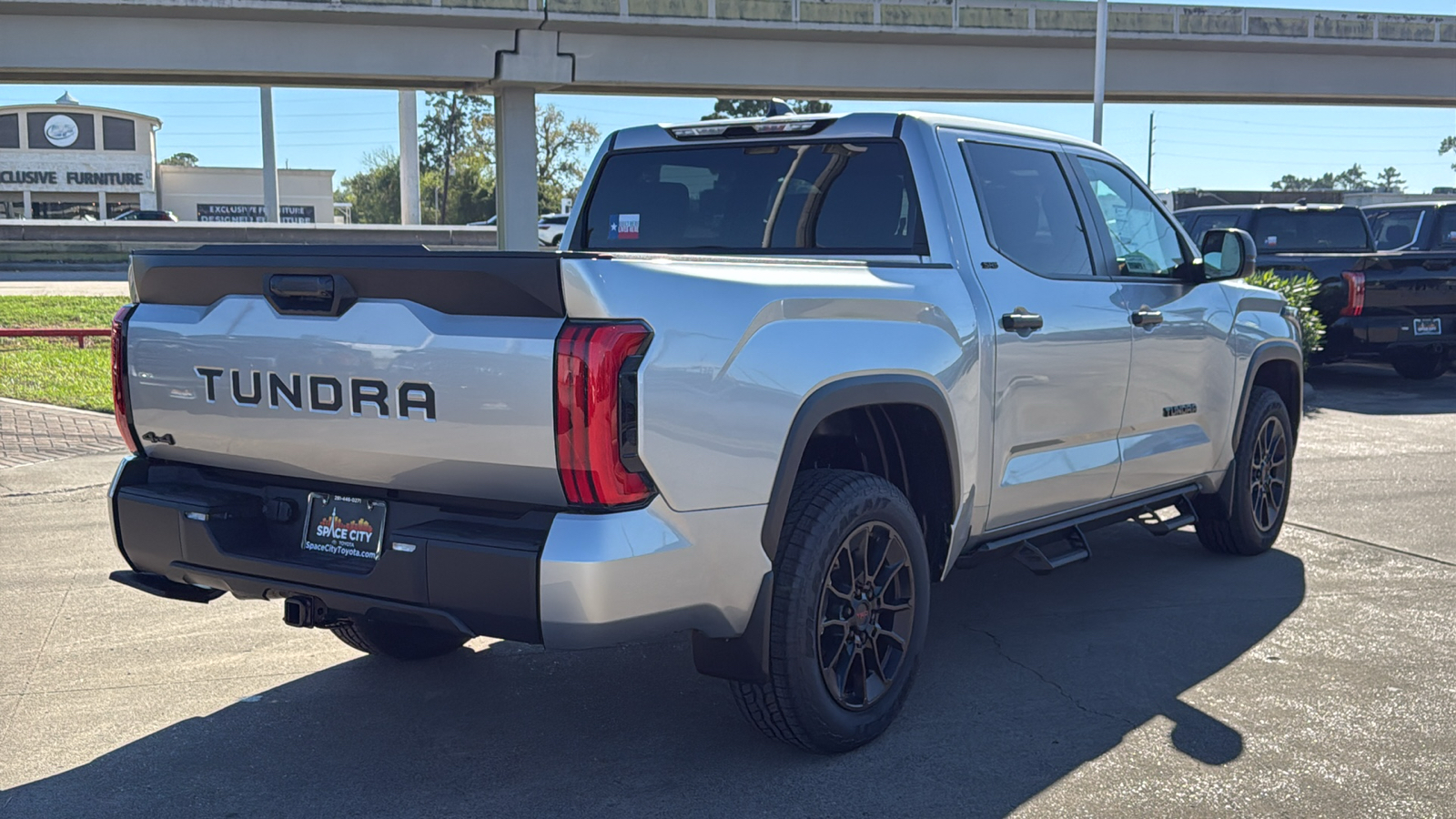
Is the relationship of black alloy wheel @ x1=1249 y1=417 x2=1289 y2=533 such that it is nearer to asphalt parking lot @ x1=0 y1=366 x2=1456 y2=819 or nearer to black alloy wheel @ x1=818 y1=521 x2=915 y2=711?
asphalt parking lot @ x1=0 y1=366 x2=1456 y2=819

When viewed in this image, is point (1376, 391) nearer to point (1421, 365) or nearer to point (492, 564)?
point (1421, 365)

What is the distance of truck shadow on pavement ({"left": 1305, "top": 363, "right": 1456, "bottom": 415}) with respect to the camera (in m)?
12.9

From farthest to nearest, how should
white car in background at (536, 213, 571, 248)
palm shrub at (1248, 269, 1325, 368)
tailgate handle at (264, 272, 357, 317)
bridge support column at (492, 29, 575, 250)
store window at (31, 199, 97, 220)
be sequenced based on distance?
store window at (31, 199, 97, 220) → white car in background at (536, 213, 571, 248) → bridge support column at (492, 29, 575, 250) → palm shrub at (1248, 269, 1325, 368) → tailgate handle at (264, 272, 357, 317)

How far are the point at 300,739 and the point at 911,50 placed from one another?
117ft

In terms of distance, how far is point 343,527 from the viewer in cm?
378

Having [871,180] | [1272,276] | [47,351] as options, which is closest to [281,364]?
[871,180]

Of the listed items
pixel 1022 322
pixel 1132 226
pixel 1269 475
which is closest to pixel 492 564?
pixel 1022 322

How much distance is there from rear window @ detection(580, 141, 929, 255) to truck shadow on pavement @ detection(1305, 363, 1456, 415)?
9164 mm

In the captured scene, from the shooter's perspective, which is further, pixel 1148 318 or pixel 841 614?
pixel 1148 318

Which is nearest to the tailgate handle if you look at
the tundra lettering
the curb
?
the tundra lettering

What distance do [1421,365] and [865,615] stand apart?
13582mm

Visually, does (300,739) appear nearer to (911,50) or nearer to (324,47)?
(324,47)

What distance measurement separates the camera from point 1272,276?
13352mm

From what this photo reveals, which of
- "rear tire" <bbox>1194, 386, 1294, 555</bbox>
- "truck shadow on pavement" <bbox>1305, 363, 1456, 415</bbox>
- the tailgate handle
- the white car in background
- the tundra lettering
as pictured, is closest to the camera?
the tundra lettering
